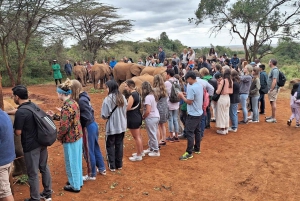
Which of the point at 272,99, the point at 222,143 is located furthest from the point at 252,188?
the point at 272,99

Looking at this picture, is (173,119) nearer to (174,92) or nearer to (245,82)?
(174,92)

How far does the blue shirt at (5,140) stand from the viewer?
10.5ft

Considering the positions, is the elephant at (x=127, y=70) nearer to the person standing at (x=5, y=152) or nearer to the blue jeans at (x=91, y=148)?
the blue jeans at (x=91, y=148)

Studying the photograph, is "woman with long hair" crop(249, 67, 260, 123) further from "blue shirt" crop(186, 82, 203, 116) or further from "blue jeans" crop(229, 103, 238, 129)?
Answer: "blue shirt" crop(186, 82, 203, 116)

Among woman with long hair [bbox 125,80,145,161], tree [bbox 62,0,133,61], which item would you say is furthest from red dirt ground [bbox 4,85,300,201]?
tree [bbox 62,0,133,61]

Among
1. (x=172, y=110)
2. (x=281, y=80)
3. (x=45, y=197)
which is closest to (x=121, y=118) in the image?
(x=45, y=197)

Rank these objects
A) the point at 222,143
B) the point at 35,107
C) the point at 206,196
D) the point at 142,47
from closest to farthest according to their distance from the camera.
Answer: the point at 35,107, the point at 206,196, the point at 222,143, the point at 142,47

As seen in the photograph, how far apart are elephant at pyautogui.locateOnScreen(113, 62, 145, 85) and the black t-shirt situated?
9.31 meters

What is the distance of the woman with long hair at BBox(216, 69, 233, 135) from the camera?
23.0ft

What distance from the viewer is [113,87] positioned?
4762mm

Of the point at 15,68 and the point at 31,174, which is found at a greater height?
the point at 15,68

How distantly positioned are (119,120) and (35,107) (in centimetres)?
152

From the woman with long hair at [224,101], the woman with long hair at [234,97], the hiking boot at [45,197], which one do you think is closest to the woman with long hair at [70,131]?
the hiking boot at [45,197]

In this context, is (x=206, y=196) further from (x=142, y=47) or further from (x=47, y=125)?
(x=142, y=47)
